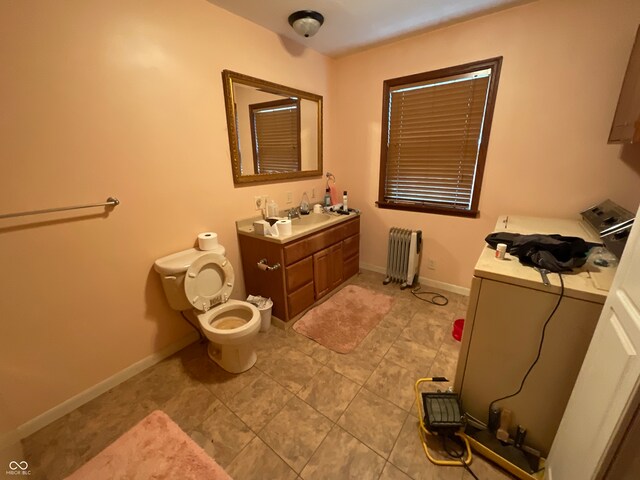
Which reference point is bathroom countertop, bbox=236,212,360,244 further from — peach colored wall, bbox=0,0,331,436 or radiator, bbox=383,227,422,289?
radiator, bbox=383,227,422,289

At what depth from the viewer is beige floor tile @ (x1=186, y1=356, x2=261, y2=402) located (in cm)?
169

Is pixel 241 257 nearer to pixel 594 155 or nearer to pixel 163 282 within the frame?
pixel 163 282

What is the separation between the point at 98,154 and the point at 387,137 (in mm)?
2430

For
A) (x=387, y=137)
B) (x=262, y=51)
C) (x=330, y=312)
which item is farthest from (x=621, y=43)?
(x=330, y=312)

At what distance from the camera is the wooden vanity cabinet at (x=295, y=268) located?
7.00ft

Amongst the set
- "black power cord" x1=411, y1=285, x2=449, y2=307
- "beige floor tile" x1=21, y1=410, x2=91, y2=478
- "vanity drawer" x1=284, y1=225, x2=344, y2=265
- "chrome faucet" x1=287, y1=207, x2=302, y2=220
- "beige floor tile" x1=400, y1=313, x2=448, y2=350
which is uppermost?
"chrome faucet" x1=287, y1=207, x2=302, y2=220

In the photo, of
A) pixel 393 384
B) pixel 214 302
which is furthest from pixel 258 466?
pixel 214 302

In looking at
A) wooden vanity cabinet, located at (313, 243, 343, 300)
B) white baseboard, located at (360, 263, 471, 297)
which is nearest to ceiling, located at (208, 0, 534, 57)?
wooden vanity cabinet, located at (313, 243, 343, 300)

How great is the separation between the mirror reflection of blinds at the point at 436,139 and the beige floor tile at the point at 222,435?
2460mm

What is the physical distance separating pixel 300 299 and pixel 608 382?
1.88 meters

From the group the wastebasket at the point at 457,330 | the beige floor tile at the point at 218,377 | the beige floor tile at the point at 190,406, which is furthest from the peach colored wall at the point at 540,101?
the beige floor tile at the point at 190,406
